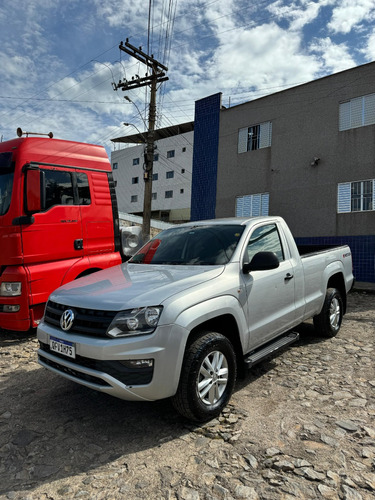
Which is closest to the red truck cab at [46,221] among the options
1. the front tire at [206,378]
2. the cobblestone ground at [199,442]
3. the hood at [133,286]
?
the cobblestone ground at [199,442]

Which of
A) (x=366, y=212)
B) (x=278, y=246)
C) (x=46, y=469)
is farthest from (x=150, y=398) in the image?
(x=366, y=212)

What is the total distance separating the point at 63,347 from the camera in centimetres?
282

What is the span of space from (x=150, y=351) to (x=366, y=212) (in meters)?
10.7

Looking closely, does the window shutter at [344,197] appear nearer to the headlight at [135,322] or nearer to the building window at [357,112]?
the building window at [357,112]

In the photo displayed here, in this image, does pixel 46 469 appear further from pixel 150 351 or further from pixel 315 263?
pixel 315 263

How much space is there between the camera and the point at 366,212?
1109cm

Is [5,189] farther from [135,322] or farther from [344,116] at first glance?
[344,116]

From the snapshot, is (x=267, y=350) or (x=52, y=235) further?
(x=52, y=235)

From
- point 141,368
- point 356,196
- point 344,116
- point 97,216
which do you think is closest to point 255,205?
point 356,196

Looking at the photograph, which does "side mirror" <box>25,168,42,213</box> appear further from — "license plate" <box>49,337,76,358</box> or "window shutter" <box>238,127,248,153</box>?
"window shutter" <box>238,127,248,153</box>

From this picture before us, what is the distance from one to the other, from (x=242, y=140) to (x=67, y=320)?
1296cm

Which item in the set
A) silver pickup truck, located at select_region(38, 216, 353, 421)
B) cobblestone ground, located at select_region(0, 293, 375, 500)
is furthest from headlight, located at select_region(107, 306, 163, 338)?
cobblestone ground, located at select_region(0, 293, 375, 500)

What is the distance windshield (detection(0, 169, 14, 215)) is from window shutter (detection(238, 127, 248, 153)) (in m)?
10.7

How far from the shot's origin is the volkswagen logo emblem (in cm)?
285
